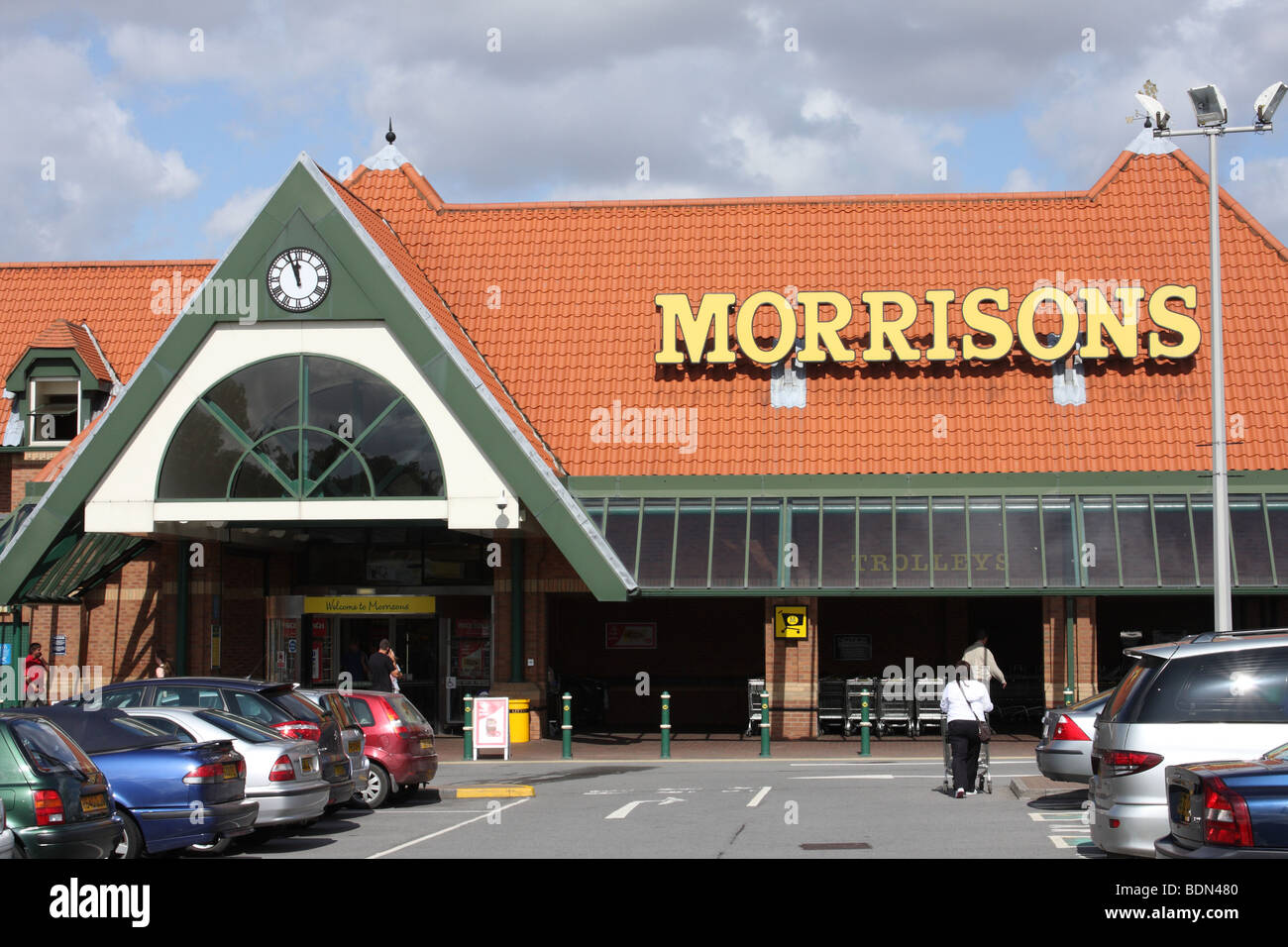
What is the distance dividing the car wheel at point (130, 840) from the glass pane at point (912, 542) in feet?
55.6

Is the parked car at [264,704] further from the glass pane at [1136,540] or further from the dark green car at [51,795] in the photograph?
the glass pane at [1136,540]

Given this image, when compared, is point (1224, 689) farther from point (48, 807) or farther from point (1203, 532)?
point (1203, 532)

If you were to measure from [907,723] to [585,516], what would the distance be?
8078 millimetres

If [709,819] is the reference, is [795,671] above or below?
above

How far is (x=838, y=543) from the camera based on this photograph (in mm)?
28328

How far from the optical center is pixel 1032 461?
29.5 meters

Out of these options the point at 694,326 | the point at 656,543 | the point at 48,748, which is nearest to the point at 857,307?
the point at 694,326

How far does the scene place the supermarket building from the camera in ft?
88.7

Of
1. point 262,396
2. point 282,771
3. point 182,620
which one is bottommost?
point 282,771

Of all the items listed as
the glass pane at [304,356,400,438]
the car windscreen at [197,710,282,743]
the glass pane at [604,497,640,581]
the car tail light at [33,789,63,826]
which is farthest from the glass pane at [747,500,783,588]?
the car tail light at [33,789,63,826]

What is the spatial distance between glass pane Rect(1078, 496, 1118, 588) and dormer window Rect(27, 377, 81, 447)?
20804 millimetres

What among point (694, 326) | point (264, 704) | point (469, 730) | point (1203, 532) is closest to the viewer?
point (264, 704)

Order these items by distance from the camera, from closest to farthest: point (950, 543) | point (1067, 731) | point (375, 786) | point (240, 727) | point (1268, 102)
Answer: point (240, 727) < point (1067, 731) < point (375, 786) < point (1268, 102) < point (950, 543)

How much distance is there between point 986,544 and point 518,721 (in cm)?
927
